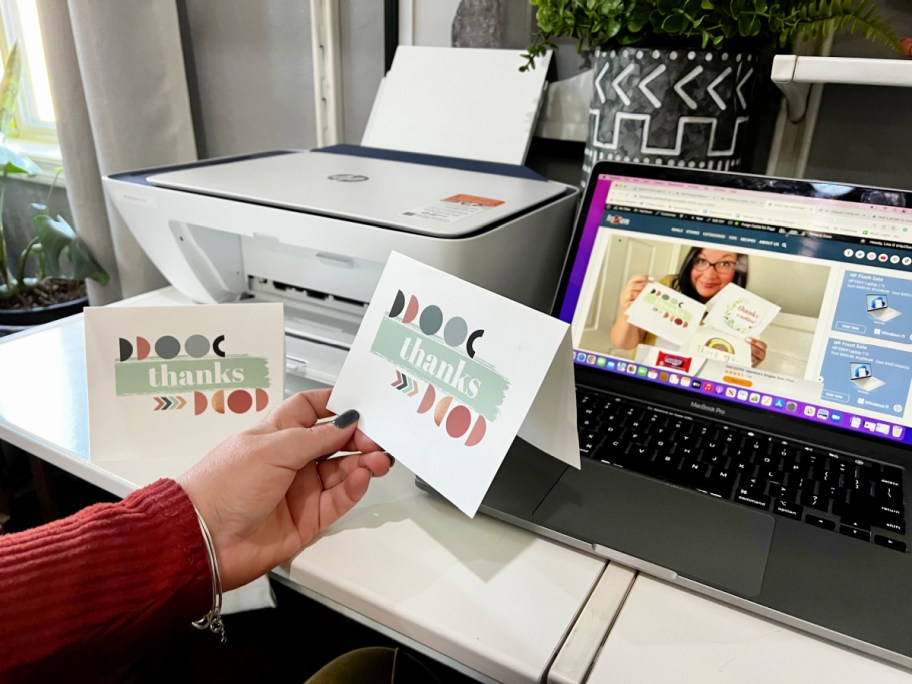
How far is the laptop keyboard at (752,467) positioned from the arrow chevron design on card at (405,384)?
0.18 metres

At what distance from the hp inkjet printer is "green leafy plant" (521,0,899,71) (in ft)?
0.67

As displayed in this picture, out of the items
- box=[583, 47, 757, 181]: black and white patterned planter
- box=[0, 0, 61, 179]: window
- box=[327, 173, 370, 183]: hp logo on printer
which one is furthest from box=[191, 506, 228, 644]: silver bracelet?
box=[0, 0, 61, 179]: window

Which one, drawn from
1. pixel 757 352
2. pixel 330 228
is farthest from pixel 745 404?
pixel 330 228

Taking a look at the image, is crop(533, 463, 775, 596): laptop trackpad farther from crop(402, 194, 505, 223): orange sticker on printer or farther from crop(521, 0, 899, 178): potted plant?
crop(521, 0, 899, 178): potted plant

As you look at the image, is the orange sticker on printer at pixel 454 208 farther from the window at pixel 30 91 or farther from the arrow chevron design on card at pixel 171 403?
the window at pixel 30 91

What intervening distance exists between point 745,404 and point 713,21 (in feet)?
1.35

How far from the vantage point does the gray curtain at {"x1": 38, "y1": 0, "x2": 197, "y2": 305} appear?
4.10ft

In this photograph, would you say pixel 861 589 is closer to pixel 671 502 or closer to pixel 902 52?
pixel 671 502

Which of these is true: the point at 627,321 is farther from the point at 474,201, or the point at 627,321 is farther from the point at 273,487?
the point at 273,487

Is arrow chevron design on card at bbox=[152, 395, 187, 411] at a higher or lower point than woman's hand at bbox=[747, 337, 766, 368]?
lower

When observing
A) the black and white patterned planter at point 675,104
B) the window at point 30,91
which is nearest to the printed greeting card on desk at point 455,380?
the black and white patterned planter at point 675,104

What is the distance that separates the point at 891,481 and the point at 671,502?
0.67 feet

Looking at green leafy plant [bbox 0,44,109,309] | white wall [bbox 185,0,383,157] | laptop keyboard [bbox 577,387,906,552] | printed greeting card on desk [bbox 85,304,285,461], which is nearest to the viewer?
laptop keyboard [bbox 577,387,906,552]

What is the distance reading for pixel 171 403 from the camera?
0.69 meters
